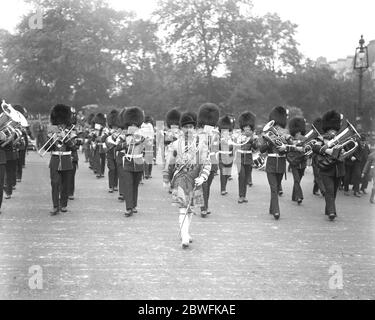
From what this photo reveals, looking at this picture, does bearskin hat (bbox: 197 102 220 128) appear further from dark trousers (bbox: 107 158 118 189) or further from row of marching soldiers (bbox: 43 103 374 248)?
dark trousers (bbox: 107 158 118 189)

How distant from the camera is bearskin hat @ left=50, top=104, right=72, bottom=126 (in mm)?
10578

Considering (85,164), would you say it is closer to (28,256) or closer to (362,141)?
(362,141)

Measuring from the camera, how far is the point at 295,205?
1177 centimetres

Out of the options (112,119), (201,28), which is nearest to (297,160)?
(112,119)

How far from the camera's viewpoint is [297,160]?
1268cm

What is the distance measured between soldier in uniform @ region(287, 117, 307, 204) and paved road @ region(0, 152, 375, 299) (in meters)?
0.43

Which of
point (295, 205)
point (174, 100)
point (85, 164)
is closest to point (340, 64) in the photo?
point (174, 100)

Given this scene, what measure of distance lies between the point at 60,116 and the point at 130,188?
6.27 feet

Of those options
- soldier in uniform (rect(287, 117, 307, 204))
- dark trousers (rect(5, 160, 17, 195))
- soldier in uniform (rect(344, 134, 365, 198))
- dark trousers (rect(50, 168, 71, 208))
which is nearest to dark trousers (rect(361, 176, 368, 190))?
soldier in uniform (rect(344, 134, 365, 198))

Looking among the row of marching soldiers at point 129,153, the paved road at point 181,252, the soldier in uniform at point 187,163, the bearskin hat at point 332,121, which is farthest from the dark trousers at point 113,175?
the soldier in uniform at point 187,163

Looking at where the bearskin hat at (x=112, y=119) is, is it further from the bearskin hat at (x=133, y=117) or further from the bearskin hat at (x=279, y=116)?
the bearskin hat at (x=279, y=116)
